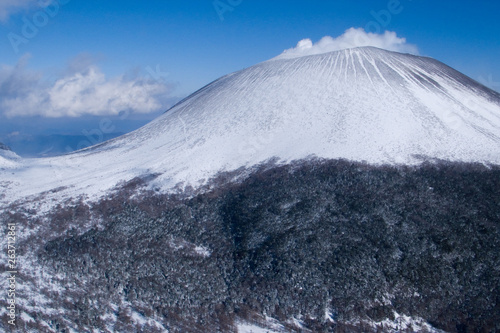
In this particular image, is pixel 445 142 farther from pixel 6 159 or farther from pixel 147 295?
pixel 6 159

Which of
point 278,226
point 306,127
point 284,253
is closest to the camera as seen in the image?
point 284,253

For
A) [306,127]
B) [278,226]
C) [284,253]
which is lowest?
[284,253]

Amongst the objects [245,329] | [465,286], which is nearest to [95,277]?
[245,329]

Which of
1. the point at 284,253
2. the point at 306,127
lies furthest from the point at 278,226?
the point at 306,127

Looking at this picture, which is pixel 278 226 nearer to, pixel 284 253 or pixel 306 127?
pixel 284 253

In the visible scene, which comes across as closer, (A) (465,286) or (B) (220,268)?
(A) (465,286)

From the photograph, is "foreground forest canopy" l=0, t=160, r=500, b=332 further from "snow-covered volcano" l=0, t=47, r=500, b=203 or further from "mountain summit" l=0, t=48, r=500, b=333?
"snow-covered volcano" l=0, t=47, r=500, b=203

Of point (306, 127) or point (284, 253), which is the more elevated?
point (306, 127)
